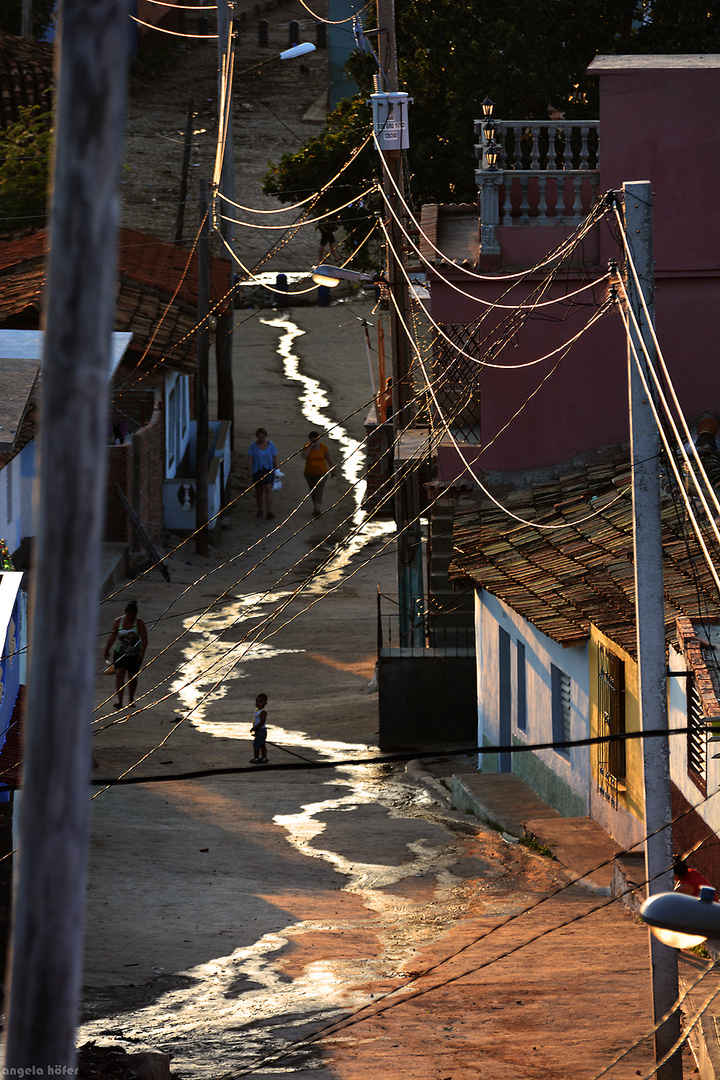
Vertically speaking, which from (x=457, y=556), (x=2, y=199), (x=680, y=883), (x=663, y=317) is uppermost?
(x=2, y=199)

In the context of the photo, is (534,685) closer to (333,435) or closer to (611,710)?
(611,710)

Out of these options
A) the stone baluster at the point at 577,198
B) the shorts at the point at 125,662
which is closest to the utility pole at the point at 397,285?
the stone baluster at the point at 577,198

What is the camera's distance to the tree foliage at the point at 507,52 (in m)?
26.1

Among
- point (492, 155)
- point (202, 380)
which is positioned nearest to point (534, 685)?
point (492, 155)

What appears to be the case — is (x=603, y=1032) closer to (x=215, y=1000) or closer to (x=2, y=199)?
(x=215, y=1000)

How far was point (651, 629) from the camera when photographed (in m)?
9.11

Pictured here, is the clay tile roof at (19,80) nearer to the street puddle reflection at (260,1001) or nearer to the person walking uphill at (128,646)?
the person walking uphill at (128,646)

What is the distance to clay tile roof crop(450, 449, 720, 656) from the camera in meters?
12.7

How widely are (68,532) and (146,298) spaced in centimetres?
2752

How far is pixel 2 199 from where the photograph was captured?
35.4m

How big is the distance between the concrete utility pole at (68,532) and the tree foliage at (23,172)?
32366 mm

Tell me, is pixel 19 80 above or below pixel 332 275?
above

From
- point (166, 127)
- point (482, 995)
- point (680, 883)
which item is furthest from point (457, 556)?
point (166, 127)

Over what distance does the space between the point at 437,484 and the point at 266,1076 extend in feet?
29.8
